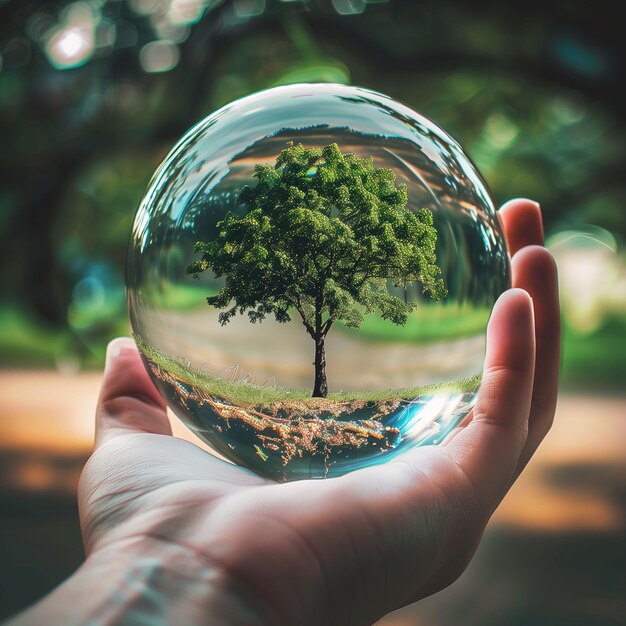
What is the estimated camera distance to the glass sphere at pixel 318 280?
2.93 ft

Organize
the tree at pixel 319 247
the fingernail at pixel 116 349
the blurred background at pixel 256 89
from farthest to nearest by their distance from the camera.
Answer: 1. the blurred background at pixel 256 89
2. the fingernail at pixel 116 349
3. the tree at pixel 319 247

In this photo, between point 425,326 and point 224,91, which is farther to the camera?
point 224,91

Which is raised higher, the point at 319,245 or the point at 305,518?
the point at 319,245

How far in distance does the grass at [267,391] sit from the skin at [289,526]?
95 mm

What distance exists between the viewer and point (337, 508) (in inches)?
35.0

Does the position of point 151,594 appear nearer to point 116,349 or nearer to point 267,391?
point 267,391

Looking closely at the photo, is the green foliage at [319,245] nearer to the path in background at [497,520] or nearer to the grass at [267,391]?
the grass at [267,391]

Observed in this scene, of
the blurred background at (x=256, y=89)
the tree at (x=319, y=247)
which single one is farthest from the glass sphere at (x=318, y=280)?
the blurred background at (x=256, y=89)

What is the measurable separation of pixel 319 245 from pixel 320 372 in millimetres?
155

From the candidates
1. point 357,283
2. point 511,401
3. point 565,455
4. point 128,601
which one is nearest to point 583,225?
point 565,455

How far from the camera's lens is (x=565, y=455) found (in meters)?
3.16

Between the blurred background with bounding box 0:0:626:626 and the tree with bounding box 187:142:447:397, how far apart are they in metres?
1.47

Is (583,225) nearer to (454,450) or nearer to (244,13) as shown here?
(244,13)

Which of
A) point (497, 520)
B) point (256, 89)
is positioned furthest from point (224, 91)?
point (497, 520)
